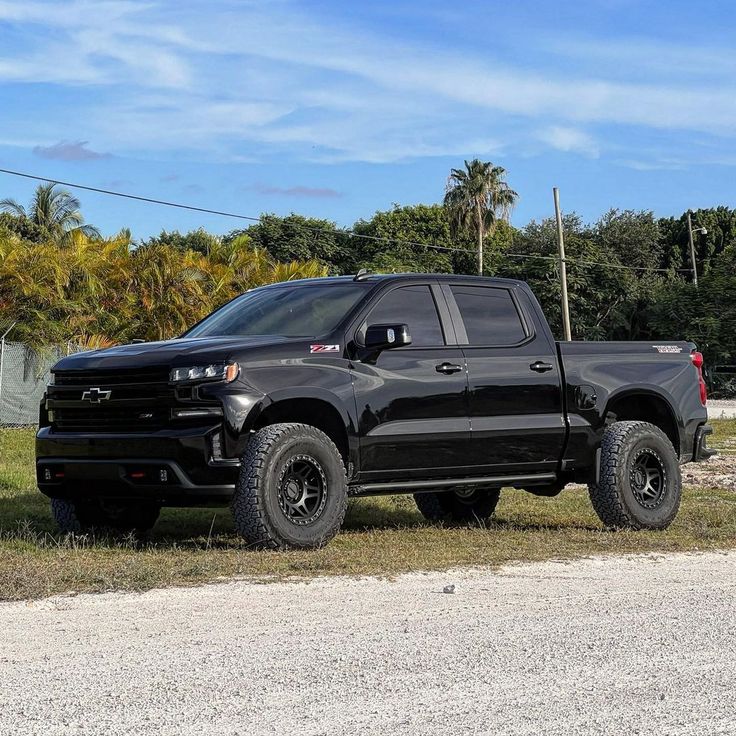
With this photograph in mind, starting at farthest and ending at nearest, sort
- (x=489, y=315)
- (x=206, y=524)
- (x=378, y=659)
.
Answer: (x=206, y=524), (x=489, y=315), (x=378, y=659)

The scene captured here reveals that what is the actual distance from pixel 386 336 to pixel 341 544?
65.0 inches

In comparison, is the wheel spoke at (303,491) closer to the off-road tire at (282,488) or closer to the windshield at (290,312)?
the off-road tire at (282,488)

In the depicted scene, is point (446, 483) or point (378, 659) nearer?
point (378, 659)

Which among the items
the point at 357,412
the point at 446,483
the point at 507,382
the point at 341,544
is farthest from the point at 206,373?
the point at 507,382

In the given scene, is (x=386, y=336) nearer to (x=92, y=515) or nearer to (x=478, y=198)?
(x=92, y=515)

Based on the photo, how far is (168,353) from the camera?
890 centimetres

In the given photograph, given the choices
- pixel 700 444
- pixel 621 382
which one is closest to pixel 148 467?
pixel 621 382

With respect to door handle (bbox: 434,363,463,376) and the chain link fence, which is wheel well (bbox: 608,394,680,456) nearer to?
door handle (bbox: 434,363,463,376)

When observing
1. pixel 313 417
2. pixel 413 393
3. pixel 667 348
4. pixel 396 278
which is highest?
pixel 396 278

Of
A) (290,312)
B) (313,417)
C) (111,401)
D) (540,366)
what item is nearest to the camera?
(111,401)

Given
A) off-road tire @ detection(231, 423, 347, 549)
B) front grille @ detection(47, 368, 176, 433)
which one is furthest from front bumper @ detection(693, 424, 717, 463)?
front grille @ detection(47, 368, 176, 433)

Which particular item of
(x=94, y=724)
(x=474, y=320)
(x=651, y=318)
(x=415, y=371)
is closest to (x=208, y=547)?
(x=415, y=371)

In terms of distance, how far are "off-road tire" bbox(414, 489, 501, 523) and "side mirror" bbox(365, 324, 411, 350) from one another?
281 centimetres

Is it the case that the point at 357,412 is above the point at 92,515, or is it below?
above
